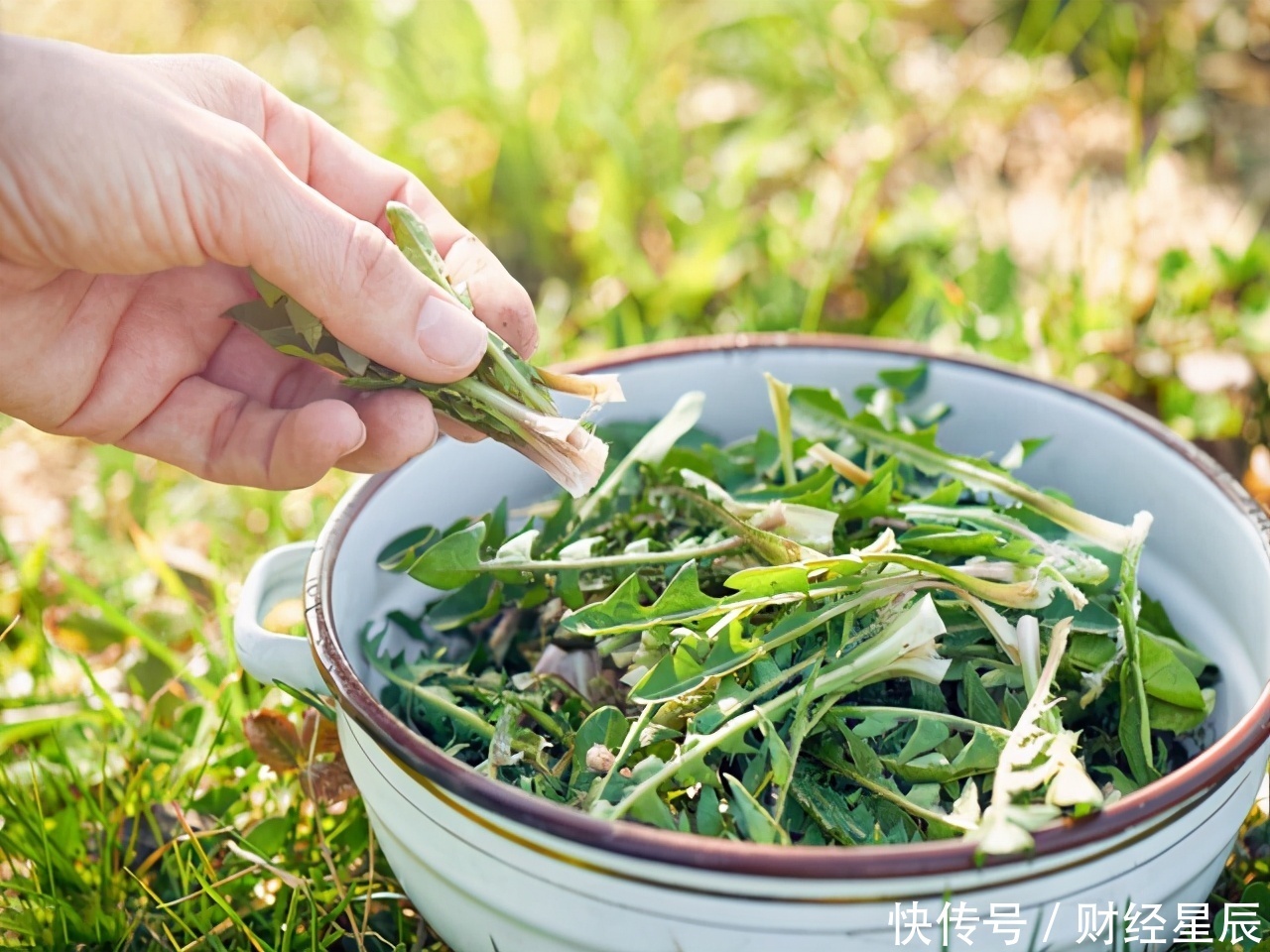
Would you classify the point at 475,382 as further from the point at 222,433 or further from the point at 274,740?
the point at 274,740

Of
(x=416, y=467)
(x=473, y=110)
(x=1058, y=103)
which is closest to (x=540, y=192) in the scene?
(x=473, y=110)

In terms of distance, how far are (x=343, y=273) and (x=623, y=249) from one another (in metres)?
1.56

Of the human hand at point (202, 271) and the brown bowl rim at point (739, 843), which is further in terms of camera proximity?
the human hand at point (202, 271)

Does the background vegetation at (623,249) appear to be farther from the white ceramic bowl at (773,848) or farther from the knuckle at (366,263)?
the knuckle at (366,263)

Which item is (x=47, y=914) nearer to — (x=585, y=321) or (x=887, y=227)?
(x=585, y=321)

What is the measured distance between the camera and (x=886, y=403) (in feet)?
5.36

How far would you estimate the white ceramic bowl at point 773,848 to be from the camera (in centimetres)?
92

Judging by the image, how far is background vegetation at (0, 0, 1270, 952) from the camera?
153 centimetres

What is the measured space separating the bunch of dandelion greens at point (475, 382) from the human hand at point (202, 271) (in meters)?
0.05

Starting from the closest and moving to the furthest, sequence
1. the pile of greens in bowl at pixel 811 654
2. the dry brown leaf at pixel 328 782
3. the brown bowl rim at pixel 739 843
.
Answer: the brown bowl rim at pixel 739 843
the pile of greens in bowl at pixel 811 654
the dry brown leaf at pixel 328 782

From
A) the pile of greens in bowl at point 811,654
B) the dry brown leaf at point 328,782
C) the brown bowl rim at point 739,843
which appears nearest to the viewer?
the brown bowl rim at point 739,843

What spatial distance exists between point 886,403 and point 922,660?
1.74ft

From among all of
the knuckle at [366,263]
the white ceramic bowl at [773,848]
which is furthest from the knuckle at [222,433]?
the knuckle at [366,263]

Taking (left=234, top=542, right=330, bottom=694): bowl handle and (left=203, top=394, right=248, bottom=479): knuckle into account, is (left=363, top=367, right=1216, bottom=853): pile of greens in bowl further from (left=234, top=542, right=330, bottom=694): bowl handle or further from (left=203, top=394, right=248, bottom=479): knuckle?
(left=203, top=394, right=248, bottom=479): knuckle
